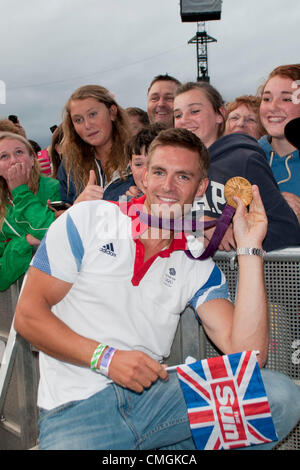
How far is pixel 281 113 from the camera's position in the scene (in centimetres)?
292

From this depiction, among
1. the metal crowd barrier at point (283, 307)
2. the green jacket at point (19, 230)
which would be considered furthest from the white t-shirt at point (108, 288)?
the green jacket at point (19, 230)

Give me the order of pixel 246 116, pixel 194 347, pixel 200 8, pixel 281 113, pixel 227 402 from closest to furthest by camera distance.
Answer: pixel 227 402 → pixel 194 347 → pixel 281 113 → pixel 246 116 → pixel 200 8

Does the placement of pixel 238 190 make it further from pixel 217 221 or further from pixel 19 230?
pixel 19 230

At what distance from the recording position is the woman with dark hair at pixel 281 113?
2809 millimetres

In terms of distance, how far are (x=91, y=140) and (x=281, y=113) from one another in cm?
143

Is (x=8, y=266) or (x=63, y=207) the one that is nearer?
(x=8, y=266)

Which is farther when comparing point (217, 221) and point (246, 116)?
point (246, 116)

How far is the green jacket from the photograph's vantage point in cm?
279

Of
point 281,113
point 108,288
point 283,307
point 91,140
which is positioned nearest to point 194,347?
point 283,307

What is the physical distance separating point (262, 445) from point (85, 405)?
754 mm

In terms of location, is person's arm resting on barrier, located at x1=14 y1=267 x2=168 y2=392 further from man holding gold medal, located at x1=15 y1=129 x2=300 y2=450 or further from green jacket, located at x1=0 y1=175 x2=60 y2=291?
green jacket, located at x1=0 y1=175 x2=60 y2=291

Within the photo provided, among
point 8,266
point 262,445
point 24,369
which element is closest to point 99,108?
point 8,266

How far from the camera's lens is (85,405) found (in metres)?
1.83
